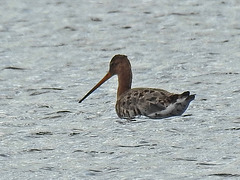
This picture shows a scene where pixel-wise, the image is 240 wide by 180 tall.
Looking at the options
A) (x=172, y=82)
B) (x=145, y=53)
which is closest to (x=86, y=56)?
(x=145, y=53)

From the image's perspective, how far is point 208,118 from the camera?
1441 centimetres

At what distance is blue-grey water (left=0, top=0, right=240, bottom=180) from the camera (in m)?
12.3

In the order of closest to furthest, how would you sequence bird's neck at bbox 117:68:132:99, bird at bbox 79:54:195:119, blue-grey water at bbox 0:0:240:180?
blue-grey water at bbox 0:0:240:180 → bird at bbox 79:54:195:119 → bird's neck at bbox 117:68:132:99

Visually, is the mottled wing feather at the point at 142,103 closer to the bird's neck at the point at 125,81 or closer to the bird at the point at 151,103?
the bird at the point at 151,103

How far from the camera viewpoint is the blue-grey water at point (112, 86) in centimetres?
1234

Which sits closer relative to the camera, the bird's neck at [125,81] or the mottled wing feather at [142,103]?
the mottled wing feather at [142,103]

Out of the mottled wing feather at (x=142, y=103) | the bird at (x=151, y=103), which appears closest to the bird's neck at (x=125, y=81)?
the bird at (x=151, y=103)

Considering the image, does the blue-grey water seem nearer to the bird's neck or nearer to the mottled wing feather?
the mottled wing feather

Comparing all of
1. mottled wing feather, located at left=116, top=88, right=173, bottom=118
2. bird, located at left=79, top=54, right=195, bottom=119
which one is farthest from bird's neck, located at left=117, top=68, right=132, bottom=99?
mottled wing feather, located at left=116, top=88, right=173, bottom=118

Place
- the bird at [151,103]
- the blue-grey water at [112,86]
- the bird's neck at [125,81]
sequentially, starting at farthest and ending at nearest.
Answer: the bird's neck at [125,81]
the bird at [151,103]
the blue-grey water at [112,86]

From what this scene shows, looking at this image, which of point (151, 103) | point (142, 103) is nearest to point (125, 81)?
point (142, 103)

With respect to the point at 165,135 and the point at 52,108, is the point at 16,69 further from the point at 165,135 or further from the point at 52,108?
the point at 165,135

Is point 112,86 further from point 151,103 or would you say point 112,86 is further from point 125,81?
point 151,103

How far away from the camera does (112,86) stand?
17078 millimetres
